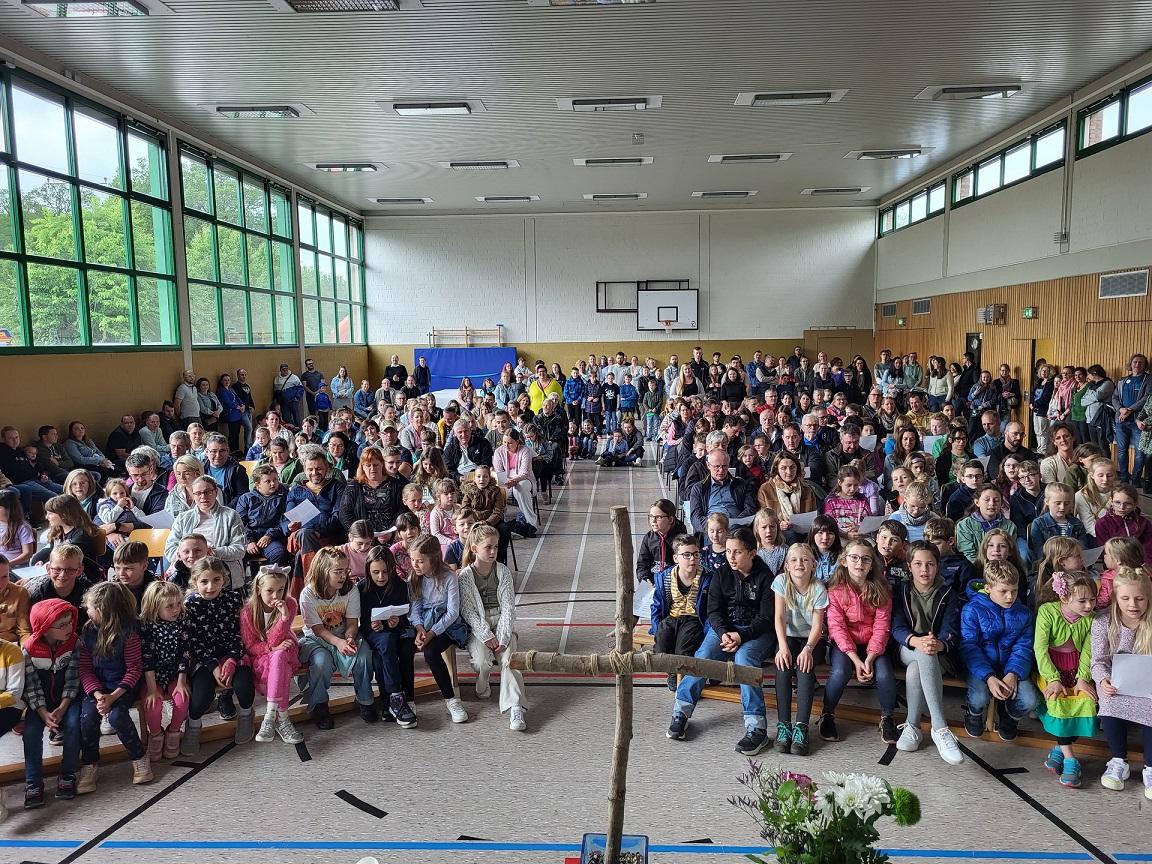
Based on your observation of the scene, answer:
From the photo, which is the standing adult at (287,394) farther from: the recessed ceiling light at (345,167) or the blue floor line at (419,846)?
the blue floor line at (419,846)

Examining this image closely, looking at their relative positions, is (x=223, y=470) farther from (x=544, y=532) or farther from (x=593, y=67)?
(x=593, y=67)

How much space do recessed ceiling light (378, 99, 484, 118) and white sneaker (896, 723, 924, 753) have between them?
39.6 ft

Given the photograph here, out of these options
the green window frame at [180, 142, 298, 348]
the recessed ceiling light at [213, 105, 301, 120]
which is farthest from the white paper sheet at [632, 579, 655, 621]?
the green window frame at [180, 142, 298, 348]

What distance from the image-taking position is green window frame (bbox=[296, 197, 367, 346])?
2195 centimetres

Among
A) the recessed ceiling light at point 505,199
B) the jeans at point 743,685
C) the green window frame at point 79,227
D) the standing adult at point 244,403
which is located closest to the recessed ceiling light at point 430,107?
the green window frame at point 79,227

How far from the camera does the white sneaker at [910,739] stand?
15.7ft

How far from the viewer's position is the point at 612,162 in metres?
18.9

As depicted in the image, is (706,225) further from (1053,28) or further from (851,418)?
(851,418)

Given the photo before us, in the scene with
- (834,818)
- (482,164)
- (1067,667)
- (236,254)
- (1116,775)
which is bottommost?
(1116,775)

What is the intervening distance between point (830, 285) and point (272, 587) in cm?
2364

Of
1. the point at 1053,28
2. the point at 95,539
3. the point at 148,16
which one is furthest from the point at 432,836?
the point at 1053,28

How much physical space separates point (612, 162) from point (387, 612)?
1562cm

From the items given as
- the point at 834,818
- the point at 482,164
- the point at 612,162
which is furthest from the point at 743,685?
the point at 482,164

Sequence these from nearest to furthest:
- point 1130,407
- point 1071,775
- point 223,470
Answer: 1. point 1071,775
2. point 223,470
3. point 1130,407
